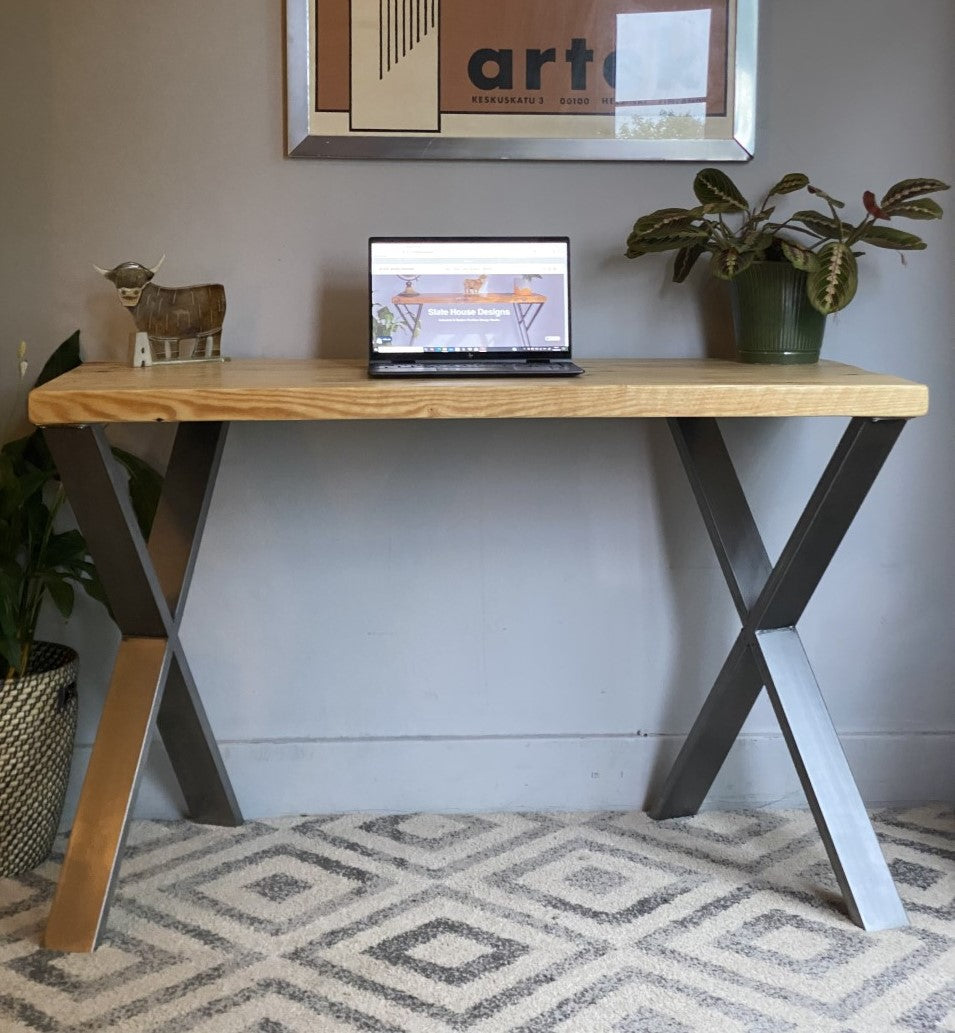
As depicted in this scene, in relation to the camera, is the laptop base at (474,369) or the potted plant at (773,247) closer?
the laptop base at (474,369)

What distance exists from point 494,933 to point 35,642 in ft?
3.07

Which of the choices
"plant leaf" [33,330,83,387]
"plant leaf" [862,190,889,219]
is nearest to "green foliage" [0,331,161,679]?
"plant leaf" [33,330,83,387]

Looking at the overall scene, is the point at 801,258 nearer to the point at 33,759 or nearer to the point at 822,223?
the point at 822,223

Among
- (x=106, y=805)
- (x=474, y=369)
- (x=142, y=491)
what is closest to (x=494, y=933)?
(x=106, y=805)

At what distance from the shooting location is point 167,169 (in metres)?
2.07

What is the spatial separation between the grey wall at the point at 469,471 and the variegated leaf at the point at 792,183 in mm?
151

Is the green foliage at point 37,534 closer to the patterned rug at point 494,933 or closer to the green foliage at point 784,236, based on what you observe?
the patterned rug at point 494,933

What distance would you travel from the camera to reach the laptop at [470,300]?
6.21 ft

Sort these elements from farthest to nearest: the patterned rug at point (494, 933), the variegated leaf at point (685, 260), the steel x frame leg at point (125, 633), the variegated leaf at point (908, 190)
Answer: the variegated leaf at point (685, 260) → the variegated leaf at point (908, 190) → the steel x frame leg at point (125, 633) → the patterned rug at point (494, 933)

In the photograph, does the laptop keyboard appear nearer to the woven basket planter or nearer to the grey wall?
the grey wall

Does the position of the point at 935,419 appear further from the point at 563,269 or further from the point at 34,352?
the point at 34,352

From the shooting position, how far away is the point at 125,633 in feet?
6.09

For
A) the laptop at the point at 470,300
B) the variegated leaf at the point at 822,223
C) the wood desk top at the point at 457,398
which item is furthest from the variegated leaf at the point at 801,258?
the laptop at the point at 470,300

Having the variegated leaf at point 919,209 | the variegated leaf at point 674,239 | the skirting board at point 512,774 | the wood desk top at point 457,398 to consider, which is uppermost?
the variegated leaf at point 919,209
